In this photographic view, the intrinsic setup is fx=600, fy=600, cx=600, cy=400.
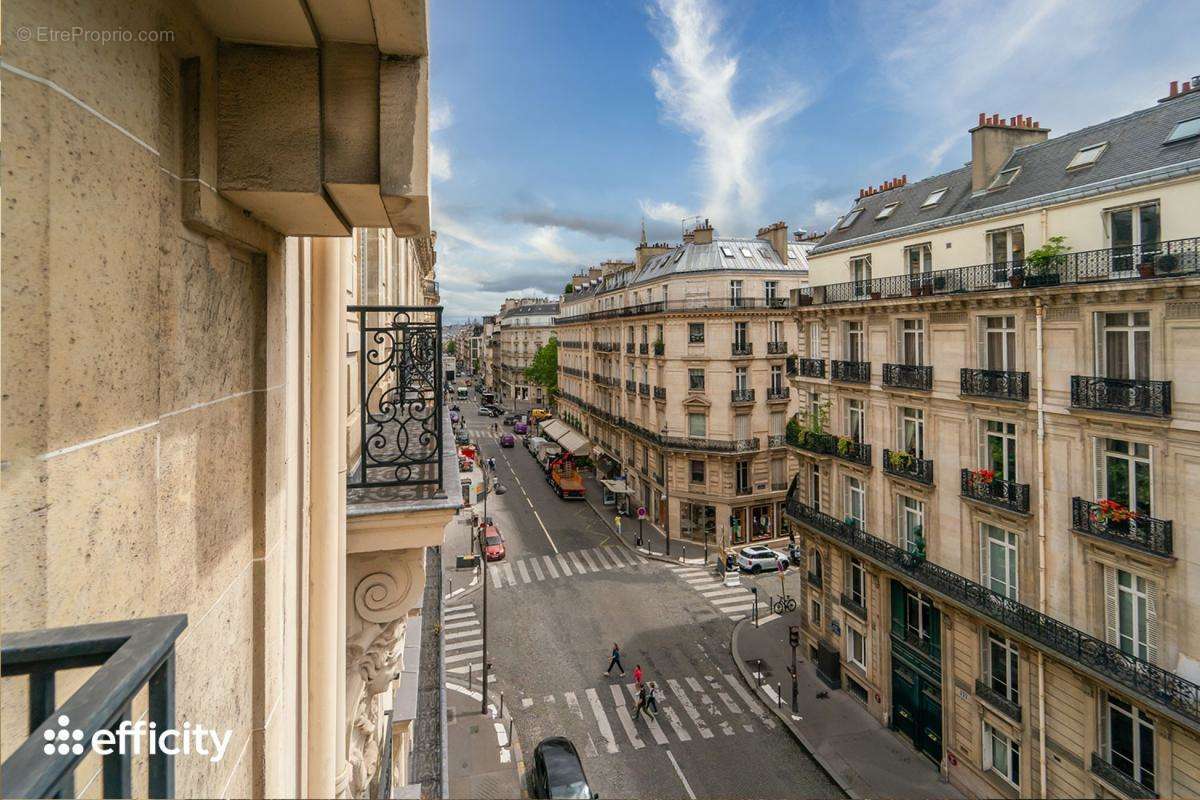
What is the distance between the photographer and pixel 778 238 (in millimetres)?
37094

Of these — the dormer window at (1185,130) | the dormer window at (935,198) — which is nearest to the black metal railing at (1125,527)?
the dormer window at (1185,130)

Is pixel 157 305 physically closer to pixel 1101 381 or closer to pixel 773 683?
pixel 1101 381

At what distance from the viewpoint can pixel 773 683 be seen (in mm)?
20750

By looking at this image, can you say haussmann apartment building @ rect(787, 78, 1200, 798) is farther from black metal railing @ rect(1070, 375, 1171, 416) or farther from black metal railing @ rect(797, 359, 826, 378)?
black metal railing @ rect(797, 359, 826, 378)

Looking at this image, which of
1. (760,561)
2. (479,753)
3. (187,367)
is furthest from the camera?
(760,561)

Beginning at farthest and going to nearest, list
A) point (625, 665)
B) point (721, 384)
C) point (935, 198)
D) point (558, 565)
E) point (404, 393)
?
point (721, 384) < point (558, 565) < point (625, 665) < point (935, 198) < point (404, 393)

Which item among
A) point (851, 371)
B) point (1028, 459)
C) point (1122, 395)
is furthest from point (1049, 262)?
point (851, 371)

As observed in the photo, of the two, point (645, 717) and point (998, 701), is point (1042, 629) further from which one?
point (645, 717)

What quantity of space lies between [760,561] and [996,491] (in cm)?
1678

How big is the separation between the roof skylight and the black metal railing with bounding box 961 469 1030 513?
38.9 ft

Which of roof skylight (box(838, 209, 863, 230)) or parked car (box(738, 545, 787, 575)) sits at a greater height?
roof skylight (box(838, 209, 863, 230))

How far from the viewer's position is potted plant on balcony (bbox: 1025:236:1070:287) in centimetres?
1338

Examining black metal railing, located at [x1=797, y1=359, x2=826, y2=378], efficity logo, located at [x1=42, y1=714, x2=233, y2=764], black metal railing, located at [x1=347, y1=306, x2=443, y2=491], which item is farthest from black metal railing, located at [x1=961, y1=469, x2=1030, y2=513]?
efficity logo, located at [x1=42, y1=714, x2=233, y2=764]

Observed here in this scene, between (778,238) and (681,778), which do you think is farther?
(778,238)
